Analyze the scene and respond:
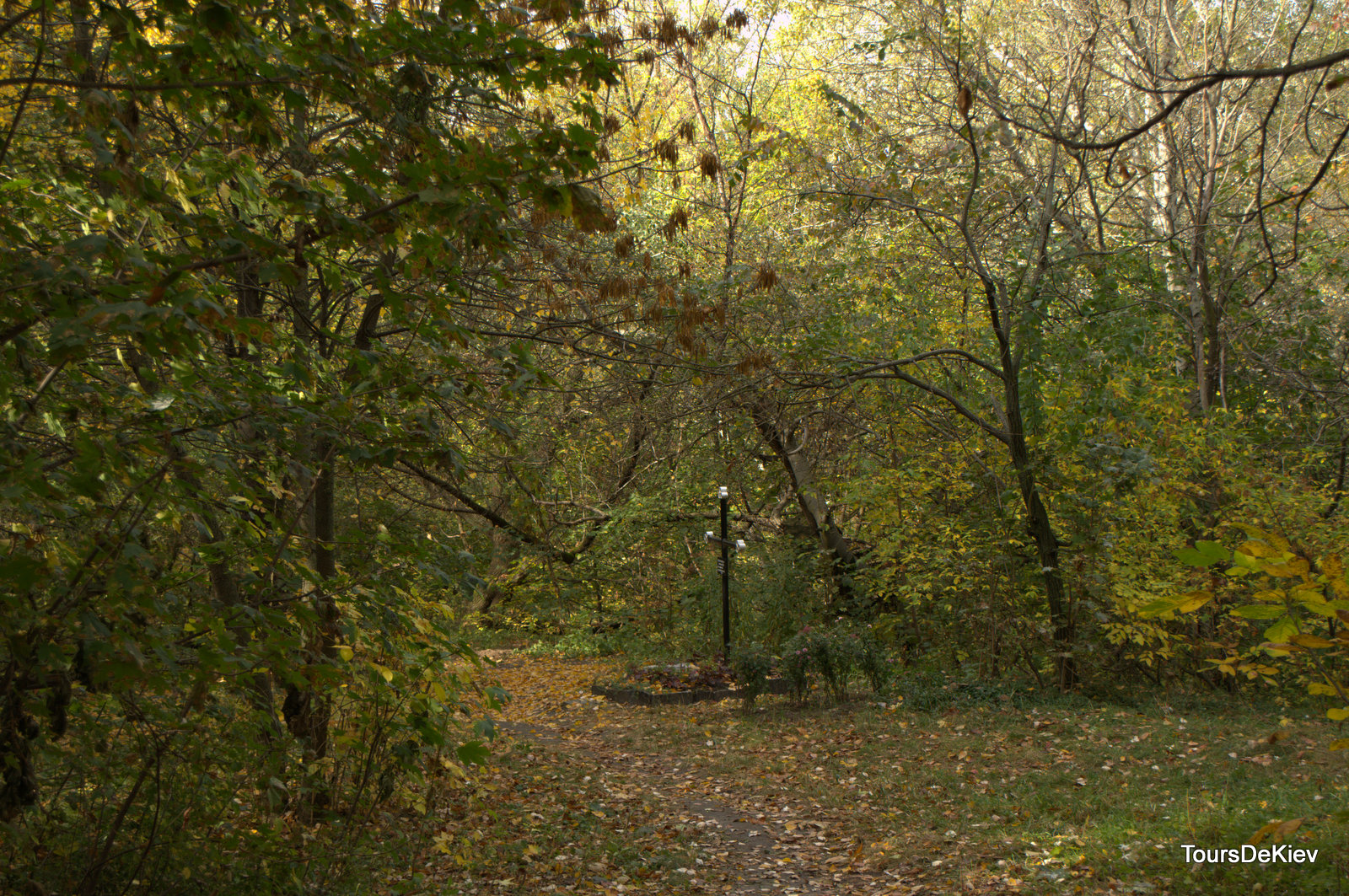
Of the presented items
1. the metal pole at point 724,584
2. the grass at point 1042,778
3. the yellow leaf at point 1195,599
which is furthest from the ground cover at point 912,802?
the yellow leaf at point 1195,599

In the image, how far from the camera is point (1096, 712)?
8.47 metres

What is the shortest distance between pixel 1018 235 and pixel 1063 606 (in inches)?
170

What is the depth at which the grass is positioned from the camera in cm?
470

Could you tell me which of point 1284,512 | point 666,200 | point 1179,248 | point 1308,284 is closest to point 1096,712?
point 1284,512

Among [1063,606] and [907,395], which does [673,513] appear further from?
[1063,606]

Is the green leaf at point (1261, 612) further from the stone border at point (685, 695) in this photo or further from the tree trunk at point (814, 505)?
the tree trunk at point (814, 505)

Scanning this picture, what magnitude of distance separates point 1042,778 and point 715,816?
8.07ft

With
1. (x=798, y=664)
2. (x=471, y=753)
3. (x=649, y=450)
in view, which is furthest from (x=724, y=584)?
(x=471, y=753)

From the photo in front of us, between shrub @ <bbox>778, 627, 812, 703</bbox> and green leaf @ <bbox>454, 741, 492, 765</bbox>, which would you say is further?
shrub @ <bbox>778, 627, 812, 703</bbox>

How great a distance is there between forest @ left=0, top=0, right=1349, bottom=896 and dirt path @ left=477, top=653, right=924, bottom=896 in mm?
70

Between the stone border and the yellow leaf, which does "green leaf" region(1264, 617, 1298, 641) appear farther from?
the stone border

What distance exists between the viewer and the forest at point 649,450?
2.85 meters

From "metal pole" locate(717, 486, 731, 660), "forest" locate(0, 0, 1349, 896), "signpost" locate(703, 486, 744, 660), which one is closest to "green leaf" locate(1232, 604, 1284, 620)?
"forest" locate(0, 0, 1349, 896)

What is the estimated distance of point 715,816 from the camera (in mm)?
6953
